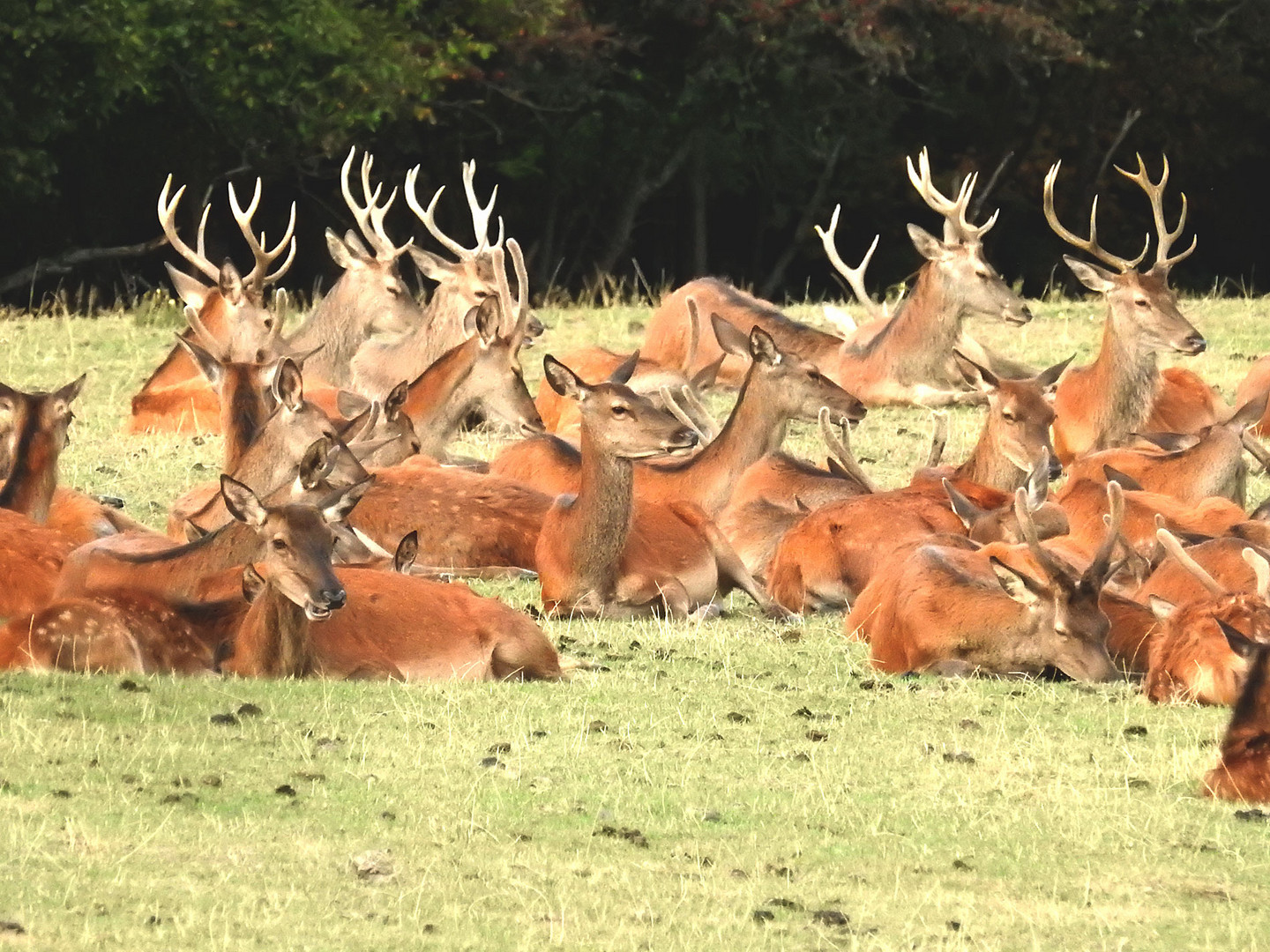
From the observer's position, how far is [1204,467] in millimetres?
10633

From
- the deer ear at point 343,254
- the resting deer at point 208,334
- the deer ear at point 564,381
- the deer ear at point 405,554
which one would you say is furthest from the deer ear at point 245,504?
the deer ear at point 343,254

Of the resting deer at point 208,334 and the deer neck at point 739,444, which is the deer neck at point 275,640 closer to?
the deer neck at point 739,444

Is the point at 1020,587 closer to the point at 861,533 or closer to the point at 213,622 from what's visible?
the point at 861,533

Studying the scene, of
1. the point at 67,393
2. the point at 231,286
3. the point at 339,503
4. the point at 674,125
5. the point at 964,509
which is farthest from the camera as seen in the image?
the point at 674,125

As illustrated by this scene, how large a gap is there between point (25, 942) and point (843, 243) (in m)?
23.5

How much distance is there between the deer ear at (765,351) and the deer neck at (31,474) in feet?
10.00

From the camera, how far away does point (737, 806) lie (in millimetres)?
5672

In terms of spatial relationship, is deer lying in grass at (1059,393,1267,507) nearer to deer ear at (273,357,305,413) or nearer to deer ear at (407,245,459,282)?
deer ear at (273,357,305,413)

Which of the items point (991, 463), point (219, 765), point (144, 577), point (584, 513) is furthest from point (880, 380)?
point (219, 765)

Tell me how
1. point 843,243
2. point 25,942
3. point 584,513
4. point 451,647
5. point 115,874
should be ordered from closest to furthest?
point 25,942
point 115,874
point 451,647
point 584,513
point 843,243

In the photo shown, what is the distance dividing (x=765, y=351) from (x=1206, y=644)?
4112 mm

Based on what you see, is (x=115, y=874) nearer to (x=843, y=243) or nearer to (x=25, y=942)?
(x=25, y=942)

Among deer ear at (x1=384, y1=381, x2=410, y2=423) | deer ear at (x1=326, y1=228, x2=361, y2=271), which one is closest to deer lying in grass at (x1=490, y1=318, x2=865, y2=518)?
deer ear at (x1=384, y1=381, x2=410, y2=423)

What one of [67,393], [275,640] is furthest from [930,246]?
[275,640]
